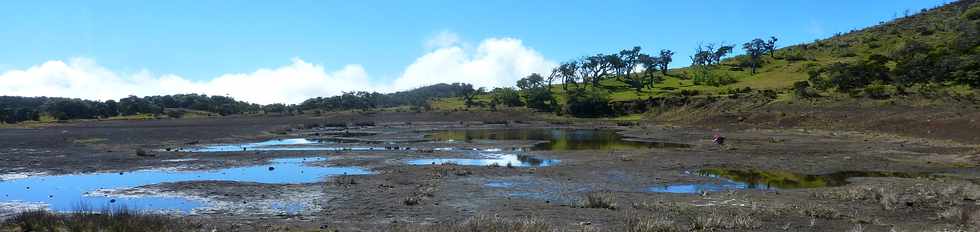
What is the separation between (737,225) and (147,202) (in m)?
16.9

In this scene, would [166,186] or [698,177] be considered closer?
[166,186]

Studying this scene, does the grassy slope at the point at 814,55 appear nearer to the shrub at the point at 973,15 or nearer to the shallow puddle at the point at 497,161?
the shrub at the point at 973,15

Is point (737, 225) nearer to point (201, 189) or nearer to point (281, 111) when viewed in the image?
point (201, 189)

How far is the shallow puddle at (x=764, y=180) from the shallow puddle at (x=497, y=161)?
335 inches

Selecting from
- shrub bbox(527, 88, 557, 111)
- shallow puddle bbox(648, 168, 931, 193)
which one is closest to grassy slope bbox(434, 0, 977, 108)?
shrub bbox(527, 88, 557, 111)

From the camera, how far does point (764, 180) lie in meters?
25.7

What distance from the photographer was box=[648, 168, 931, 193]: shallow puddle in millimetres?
23453

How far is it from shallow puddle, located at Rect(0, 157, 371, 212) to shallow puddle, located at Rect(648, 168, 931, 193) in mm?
13198

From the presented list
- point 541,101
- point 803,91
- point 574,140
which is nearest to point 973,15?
point 803,91

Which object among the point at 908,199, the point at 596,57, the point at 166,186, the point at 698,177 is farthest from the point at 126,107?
the point at 908,199

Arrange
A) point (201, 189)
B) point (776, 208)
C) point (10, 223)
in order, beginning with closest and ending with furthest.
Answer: point (10, 223) < point (776, 208) < point (201, 189)

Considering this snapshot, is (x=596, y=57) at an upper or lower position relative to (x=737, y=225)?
upper

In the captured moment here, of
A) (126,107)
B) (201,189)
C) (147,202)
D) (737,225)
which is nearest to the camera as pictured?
(737,225)

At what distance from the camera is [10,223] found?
1382cm
